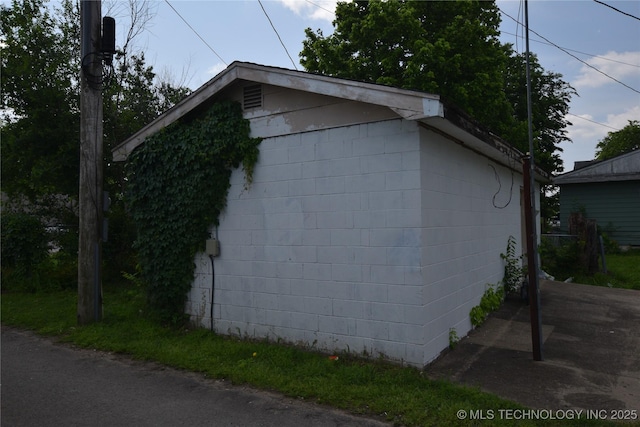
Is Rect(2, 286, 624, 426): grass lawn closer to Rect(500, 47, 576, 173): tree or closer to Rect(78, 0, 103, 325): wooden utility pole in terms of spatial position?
Rect(78, 0, 103, 325): wooden utility pole

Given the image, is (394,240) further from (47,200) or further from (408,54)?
(408,54)

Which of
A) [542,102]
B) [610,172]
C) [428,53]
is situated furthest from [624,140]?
[428,53]

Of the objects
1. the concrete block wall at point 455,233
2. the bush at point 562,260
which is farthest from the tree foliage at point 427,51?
the concrete block wall at point 455,233

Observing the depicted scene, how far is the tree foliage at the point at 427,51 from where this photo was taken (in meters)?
15.7

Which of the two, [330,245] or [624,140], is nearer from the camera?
[330,245]

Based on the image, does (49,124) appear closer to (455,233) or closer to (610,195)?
(455,233)

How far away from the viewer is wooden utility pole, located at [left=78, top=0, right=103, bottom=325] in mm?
7145

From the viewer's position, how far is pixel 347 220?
551cm

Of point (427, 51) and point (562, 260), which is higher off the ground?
point (427, 51)

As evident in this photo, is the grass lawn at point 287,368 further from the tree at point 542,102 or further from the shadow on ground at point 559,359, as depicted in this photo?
the tree at point 542,102

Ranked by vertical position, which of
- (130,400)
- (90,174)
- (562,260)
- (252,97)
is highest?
(252,97)

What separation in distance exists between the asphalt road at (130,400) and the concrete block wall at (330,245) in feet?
4.50

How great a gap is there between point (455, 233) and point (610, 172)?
17.0 meters

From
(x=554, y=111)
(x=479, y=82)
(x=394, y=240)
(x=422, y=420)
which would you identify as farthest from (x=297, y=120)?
(x=554, y=111)
